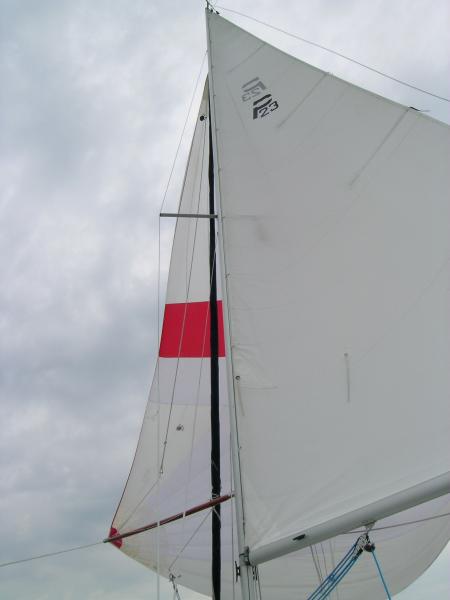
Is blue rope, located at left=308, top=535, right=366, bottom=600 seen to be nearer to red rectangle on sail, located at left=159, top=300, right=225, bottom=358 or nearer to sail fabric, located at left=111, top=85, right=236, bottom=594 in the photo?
sail fabric, located at left=111, top=85, right=236, bottom=594

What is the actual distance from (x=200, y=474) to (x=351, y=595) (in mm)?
2357

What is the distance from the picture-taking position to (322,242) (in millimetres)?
4590

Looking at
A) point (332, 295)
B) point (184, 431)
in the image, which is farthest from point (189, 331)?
point (332, 295)

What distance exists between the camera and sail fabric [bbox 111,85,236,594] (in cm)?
765

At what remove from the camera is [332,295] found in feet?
14.1

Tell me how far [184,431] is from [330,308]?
14.2 feet

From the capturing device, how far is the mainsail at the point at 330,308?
3.58m

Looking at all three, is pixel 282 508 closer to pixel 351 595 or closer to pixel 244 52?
pixel 351 595

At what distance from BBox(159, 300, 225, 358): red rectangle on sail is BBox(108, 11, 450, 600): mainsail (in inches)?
124

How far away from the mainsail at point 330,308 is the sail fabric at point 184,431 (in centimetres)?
145

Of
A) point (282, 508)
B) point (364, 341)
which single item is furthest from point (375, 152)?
point (282, 508)

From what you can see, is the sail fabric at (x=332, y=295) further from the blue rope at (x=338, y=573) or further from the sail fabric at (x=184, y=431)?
the sail fabric at (x=184, y=431)

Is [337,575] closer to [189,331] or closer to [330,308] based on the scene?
[330,308]

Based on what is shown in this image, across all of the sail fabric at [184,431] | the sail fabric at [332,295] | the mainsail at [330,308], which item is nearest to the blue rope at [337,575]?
the mainsail at [330,308]
